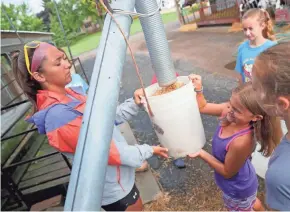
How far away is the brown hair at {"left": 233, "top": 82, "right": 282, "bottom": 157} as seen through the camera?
53.0 inches

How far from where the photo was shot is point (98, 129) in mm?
584

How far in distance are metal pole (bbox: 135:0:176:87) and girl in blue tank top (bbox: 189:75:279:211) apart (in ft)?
0.98

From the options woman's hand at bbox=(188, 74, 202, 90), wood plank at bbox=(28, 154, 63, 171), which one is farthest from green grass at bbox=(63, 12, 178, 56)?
woman's hand at bbox=(188, 74, 202, 90)

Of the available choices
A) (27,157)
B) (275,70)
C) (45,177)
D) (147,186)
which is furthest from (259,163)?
(27,157)

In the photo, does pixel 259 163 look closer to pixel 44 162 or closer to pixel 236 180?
pixel 236 180

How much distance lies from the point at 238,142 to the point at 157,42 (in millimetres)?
794

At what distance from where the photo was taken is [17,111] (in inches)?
195

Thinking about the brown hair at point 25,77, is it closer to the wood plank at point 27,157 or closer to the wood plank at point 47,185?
the wood plank at point 47,185

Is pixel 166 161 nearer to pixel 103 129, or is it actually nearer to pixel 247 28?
pixel 247 28

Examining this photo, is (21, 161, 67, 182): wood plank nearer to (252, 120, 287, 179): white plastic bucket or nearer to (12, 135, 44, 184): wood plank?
(12, 135, 44, 184): wood plank

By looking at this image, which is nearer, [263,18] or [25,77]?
[25,77]

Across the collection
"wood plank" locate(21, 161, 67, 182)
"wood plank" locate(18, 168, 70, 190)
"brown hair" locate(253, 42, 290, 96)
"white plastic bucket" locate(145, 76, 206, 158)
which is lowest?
"wood plank" locate(21, 161, 67, 182)

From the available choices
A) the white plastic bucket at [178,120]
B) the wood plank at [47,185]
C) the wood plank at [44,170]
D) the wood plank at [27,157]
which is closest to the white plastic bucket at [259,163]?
the white plastic bucket at [178,120]

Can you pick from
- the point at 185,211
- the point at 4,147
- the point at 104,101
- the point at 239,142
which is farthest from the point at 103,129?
the point at 4,147
